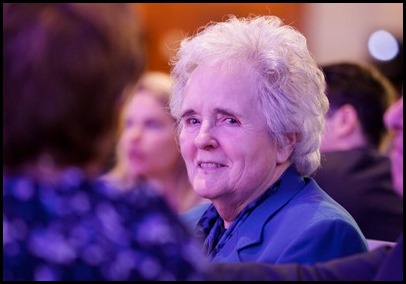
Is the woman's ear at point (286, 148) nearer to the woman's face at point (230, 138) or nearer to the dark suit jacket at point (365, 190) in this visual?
the woman's face at point (230, 138)

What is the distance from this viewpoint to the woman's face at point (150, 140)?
16.9 feet

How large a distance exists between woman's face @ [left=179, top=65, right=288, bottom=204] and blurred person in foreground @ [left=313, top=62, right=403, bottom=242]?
75 centimetres

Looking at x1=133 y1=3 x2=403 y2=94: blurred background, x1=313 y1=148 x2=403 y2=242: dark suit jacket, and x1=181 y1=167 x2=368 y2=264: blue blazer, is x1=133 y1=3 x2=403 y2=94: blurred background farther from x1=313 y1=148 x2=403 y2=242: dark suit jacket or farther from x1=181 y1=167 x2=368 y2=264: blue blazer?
x1=181 y1=167 x2=368 y2=264: blue blazer

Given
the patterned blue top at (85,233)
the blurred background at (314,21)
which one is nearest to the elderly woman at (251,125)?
the patterned blue top at (85,233)

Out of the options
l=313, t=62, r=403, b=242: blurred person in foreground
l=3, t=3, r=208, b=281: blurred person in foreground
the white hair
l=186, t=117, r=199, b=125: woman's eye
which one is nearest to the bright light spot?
l=313, t=62, r=403, b=242: blurred person in foreground

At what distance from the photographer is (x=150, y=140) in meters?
5.17

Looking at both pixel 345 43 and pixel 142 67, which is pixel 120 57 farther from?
pixel 345 43

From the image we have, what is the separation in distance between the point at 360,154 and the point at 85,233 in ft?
8.79

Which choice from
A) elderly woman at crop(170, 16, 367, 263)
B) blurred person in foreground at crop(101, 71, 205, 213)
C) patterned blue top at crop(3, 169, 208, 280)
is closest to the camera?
patterned blue top at crop(3, 169, 208, 280)

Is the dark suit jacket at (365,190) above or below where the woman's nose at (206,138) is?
below

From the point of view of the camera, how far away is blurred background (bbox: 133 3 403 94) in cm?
895

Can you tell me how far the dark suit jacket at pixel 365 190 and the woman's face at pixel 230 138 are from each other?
1.06 m

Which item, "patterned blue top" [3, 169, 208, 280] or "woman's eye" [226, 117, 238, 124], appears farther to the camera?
"woman's eye" [226, 117, 238, 124]

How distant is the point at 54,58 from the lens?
A: 5.25ft
